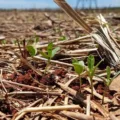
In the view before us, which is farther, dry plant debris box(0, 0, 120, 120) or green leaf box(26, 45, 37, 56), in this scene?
green leaf box(26, 45, 37, 56)

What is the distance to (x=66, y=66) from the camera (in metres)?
2.10

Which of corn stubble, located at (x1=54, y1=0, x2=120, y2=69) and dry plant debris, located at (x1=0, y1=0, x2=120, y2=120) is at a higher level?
corn stubble, located at (x1=54, y1=0, x2=120, y2=69)

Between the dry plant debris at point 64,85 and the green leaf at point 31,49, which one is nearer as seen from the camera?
the dry plant debris at point 64,85

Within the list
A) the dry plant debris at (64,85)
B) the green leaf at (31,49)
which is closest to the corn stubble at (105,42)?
the dry plant debris at (64,85)

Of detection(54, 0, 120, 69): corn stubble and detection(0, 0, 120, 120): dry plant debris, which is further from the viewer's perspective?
detection(54, 0, 120, 69): corn stubble

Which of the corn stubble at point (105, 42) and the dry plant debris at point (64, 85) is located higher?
the corn stubble at point (105, 42)

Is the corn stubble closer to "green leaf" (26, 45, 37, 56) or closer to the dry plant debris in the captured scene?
the dry plant debris

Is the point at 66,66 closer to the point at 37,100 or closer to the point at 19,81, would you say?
the point at 19,81

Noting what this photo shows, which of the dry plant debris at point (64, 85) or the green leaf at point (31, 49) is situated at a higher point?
the green leaf at point (31, 49)

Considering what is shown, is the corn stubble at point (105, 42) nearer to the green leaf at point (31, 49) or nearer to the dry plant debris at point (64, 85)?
the dry plant debris at point (64, 85)

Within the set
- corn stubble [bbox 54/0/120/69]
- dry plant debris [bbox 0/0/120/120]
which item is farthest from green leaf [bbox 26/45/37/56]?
corn stubble [bbox 54/0/120/69]

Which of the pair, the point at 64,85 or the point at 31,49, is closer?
the point at 64,85

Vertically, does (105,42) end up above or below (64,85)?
above

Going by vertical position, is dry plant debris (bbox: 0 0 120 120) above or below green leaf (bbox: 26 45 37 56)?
below
